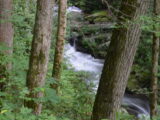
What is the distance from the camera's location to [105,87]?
399 cm

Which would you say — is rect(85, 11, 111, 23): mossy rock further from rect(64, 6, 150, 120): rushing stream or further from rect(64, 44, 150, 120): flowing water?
rect(64, 44, 150, 120): flowing water

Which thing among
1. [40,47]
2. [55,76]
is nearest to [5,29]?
[55,76]

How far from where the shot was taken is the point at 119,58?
3.85 meters

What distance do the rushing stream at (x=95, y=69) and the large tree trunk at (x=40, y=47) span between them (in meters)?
3.71

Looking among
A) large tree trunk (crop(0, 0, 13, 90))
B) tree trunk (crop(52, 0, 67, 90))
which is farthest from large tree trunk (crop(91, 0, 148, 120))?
tree trunk (crop(52, 0, 67, 90))

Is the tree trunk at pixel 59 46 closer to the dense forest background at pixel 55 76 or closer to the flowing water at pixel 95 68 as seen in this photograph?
the dense forest background at pixel 55 76

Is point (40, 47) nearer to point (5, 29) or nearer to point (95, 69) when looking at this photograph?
point (5, 29)

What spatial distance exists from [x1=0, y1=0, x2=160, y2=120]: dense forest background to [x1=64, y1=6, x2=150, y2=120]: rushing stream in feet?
1.75

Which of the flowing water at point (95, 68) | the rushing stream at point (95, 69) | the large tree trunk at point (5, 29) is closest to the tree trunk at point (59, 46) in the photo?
the rushing stream at point (95, 69)

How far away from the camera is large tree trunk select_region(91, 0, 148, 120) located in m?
3.71

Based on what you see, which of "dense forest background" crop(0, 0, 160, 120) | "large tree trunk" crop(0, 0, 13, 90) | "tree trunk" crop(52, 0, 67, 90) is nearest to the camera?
"dense forest background" crop(0, 0, 160, 120)

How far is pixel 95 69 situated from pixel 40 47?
10603 mm

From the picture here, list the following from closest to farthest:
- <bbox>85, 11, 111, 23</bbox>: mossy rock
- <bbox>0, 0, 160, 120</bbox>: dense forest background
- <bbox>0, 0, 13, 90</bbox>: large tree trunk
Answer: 1. <bbox>0, 0, 160, 120</bbox>: dense forest background
2. <bbox>0, 0, 13, 90</bbox>: large tree trunk
3. <bbox>85, 11, 111, 23</bbox>: mossy rock

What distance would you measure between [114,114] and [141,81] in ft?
30.4
